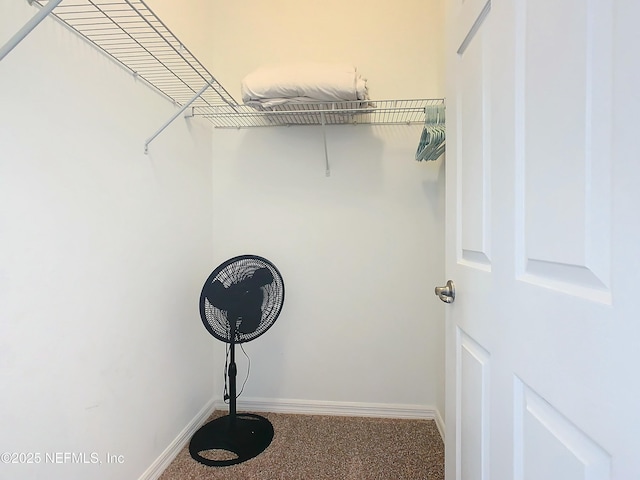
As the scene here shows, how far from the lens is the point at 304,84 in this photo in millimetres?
1622

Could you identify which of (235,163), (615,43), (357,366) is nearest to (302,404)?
(357,366)

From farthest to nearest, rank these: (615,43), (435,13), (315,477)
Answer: (435,13)
(315,477)
(615,43)

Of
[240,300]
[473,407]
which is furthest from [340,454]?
[473,407]

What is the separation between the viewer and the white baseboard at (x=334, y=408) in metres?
1.99

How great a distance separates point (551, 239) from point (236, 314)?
1377mm

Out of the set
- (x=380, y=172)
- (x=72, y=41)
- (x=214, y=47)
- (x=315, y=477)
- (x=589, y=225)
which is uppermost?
(x=214, y=47)

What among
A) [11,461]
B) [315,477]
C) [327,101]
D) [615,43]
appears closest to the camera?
[615,43]

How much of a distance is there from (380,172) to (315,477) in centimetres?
162

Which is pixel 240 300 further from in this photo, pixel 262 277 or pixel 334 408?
pixel 334 408

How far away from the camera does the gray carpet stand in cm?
154

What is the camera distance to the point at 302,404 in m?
2.07

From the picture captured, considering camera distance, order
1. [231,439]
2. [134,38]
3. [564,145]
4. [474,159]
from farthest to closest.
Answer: [231,439], [134,38], [474,159], [564,145]

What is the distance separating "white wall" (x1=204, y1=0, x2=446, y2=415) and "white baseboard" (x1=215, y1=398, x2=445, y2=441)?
0.11 ft

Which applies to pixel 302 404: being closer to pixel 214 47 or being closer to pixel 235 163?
pixel 235 163
